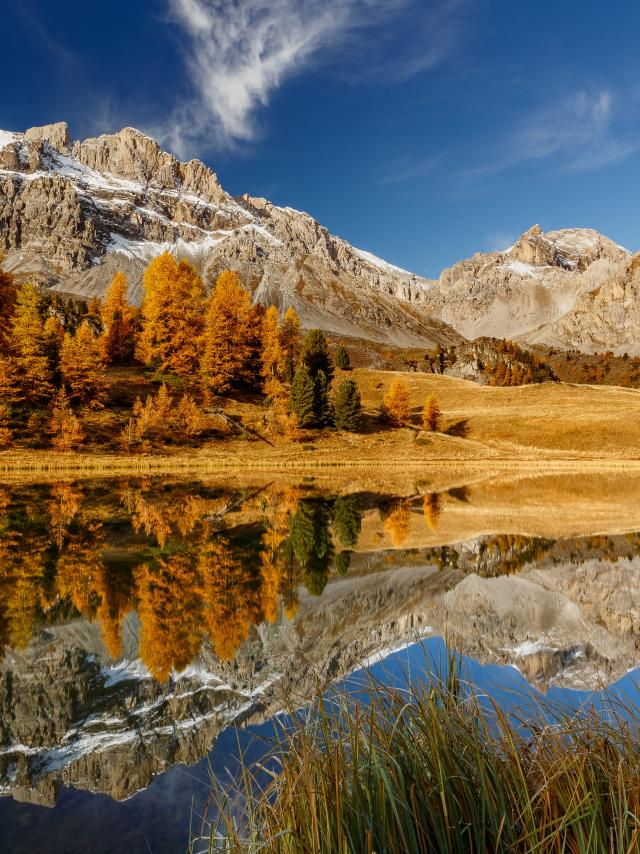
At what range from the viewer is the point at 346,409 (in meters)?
63.7

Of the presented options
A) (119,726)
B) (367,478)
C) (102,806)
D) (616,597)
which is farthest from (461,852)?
(367,478)

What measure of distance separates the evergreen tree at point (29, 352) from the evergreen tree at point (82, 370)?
1948 millimetres

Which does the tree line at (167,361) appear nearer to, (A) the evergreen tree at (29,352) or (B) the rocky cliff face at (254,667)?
(A) the evergreen tree at (29,352)

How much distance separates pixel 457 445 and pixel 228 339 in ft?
98.1

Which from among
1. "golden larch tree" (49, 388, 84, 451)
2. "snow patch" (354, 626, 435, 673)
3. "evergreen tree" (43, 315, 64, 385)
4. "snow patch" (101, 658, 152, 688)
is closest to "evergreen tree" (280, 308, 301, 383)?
"evergreen tree" (43, 315, 64, 385)

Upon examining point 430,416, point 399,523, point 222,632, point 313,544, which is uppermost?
point 430,416

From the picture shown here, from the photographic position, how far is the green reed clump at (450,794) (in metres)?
3.04

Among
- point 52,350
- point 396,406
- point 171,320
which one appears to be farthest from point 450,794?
point 171,320

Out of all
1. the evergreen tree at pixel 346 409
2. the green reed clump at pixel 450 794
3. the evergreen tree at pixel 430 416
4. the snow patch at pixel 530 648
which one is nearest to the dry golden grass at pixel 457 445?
the evergreen tree at pixel 346 409

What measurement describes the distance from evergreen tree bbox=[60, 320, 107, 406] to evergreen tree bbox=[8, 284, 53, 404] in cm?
195

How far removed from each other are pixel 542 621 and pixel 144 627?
696 centimetres

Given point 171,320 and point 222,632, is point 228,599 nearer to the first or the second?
point 222,632

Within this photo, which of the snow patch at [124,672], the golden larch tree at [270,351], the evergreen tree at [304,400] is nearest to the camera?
the snow patch at [124,672]

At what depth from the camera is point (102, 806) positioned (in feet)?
17.0
